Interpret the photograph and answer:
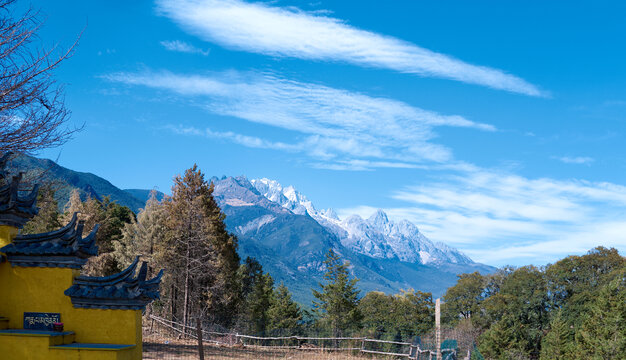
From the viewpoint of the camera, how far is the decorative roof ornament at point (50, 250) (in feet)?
26.5

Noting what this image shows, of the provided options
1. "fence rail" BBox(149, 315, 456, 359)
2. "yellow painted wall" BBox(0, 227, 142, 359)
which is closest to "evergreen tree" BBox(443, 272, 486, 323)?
"fence rail" BBox(149, 315, 456, 359)

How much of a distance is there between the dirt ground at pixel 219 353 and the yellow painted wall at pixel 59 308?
14.8m

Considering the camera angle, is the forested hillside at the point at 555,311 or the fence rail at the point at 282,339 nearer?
the fence rail at the point at 282,339

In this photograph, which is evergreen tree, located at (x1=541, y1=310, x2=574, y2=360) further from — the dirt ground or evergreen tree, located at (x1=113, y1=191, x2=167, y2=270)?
evergreen tree, located at (x1=113, y1=191, x2=167, y2=270)

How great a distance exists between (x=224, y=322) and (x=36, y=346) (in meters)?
39.1

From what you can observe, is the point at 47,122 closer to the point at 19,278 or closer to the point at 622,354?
the point at 19,278

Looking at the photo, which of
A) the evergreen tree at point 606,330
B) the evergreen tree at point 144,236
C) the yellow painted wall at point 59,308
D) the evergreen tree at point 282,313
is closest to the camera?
the yellow painted wall at point 59,308

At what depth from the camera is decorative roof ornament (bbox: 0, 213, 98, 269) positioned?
808 centimetres

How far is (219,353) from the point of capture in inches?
982

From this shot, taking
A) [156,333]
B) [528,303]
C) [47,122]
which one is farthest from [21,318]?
[528,303]

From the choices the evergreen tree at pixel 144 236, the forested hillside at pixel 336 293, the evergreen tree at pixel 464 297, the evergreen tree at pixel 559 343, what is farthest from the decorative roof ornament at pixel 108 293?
the evergreen tree at pixel 464 297

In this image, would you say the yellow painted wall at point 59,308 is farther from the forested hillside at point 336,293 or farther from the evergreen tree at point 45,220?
the evergreen tree at point 45,220

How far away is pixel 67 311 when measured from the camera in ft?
26.8

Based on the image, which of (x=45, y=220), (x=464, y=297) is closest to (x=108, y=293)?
(x=45, y=220)
